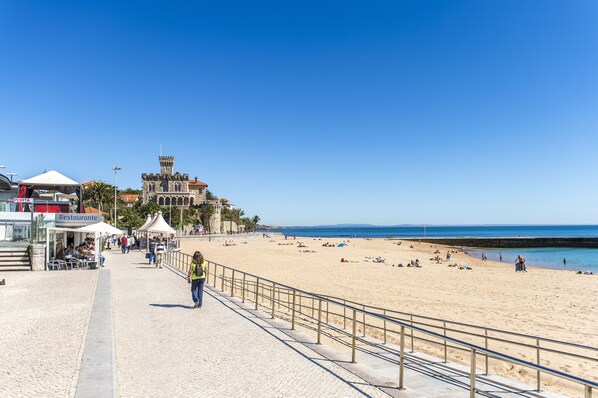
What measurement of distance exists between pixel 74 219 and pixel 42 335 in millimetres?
15135

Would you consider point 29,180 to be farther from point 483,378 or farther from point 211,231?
point 211,231

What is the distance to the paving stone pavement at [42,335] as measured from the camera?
490 centimetres

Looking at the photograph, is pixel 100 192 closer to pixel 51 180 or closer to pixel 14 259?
pixel 51 180

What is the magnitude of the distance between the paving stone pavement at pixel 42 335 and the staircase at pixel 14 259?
14.6ft

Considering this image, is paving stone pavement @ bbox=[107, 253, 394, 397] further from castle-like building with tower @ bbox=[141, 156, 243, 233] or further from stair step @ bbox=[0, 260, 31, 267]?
castle-like building with tower @ bbox=[141, 156, 243, 233]

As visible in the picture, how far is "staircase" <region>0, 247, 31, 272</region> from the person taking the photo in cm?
1730

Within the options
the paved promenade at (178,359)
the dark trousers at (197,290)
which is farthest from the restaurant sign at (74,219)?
the dark trousers at (197,290)

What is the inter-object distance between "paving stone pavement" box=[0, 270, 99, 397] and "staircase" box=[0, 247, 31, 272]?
175 inches


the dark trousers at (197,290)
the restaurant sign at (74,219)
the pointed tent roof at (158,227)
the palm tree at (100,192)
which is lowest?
the dark trousers at (197,290)

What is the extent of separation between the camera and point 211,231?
9381cm

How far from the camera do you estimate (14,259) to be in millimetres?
17844

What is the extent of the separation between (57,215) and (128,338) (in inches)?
637

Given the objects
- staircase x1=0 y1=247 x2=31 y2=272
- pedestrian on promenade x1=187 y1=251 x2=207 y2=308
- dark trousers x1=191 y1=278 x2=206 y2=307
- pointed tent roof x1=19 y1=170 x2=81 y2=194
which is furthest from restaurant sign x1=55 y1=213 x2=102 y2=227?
dark trousers x1=191 y1=278 x2=206 y2=307

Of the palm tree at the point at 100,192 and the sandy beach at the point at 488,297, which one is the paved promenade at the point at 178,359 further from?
the palm tree at the point at 100,192
